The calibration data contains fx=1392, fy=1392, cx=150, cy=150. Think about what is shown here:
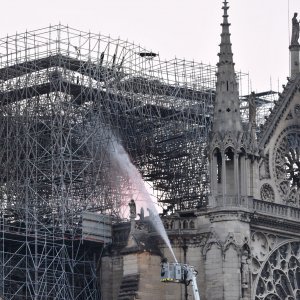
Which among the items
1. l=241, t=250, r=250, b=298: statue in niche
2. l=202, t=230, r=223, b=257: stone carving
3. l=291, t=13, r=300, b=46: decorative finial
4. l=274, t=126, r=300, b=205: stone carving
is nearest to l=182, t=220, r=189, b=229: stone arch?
l=202, t=230, r=223, b=257: stone carving

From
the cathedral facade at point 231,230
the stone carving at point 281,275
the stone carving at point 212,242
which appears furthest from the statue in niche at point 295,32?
the stone carving at point 212,242

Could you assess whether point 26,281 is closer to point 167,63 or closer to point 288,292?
point 288,292

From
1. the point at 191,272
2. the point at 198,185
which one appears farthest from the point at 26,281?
the point at 198,185

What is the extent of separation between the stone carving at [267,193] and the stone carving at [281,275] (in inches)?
93.1

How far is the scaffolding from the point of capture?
67.9 meters

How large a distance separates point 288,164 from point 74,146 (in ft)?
36.4

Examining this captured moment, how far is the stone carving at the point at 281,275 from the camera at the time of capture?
66625 mm

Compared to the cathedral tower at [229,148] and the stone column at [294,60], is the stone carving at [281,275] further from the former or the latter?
the stone column at [294,60]

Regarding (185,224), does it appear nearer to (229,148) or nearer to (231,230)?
(231,230)

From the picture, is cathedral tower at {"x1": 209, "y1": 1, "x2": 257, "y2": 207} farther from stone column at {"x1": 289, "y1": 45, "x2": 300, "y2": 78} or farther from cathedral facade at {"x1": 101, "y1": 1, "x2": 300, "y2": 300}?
stone column at {"x1": 289, "y1": 45, "x2": 300, "y2": 78}

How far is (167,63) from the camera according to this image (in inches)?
3115

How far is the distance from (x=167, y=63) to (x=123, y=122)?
584cm

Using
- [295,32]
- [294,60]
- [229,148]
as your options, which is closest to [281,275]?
[229,148]

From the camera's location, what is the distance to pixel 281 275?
67.9 m
